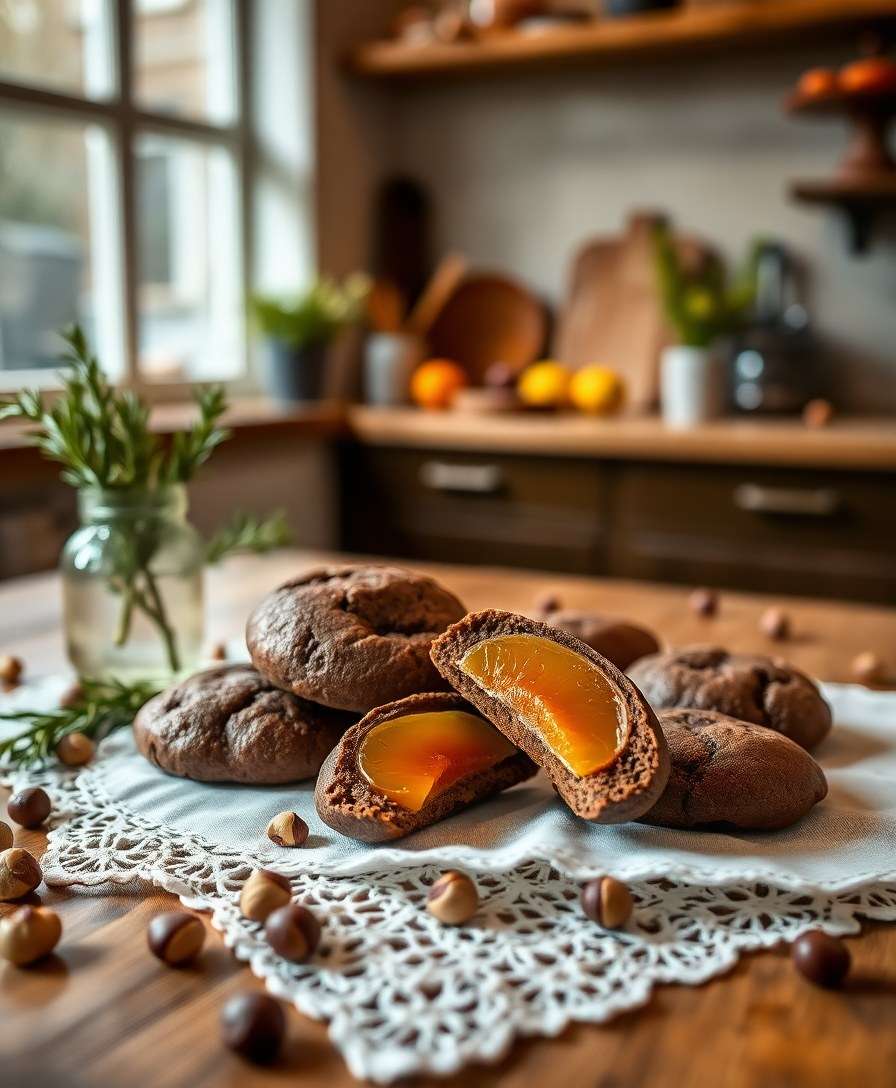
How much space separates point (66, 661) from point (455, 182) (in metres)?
2.77

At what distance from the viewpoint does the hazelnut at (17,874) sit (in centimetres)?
69

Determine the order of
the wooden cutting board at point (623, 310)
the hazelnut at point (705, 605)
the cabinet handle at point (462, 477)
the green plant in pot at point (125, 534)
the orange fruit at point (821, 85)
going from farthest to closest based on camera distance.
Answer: the wooden cutting board at point (623, 310) → the cabinet handle at point (462, 477) → the orange fruit at point (821, 85) → the hazelnut at point (705, 605) → the green plant in pot at point (125, 534)

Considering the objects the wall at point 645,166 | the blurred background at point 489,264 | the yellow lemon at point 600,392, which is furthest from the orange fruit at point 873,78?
the yellow lemon at point 600,392

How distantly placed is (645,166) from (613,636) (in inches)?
103

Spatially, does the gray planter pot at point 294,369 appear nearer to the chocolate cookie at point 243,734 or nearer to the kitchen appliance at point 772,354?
the kitchen appliance at point 772,354

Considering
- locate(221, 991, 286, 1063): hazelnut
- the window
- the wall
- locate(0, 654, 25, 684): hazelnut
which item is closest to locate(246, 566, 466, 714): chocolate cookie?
locate(221, 991, 286, 1063): hazelnut

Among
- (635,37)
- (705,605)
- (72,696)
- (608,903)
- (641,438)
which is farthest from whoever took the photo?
(635,37)

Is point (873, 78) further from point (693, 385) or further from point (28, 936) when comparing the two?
point (28, 936)

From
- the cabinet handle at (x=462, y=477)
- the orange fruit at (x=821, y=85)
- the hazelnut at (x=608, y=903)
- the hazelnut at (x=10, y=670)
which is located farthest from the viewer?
the cabinet handle at (x=462, y=477)

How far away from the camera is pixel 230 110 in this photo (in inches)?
132

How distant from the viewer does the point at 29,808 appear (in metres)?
0.79

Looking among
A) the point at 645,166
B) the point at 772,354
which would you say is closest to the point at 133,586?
the point at 772,354

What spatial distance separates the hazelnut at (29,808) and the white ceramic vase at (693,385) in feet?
7.27

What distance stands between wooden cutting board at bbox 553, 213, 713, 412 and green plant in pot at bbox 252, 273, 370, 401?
0.64 metres
